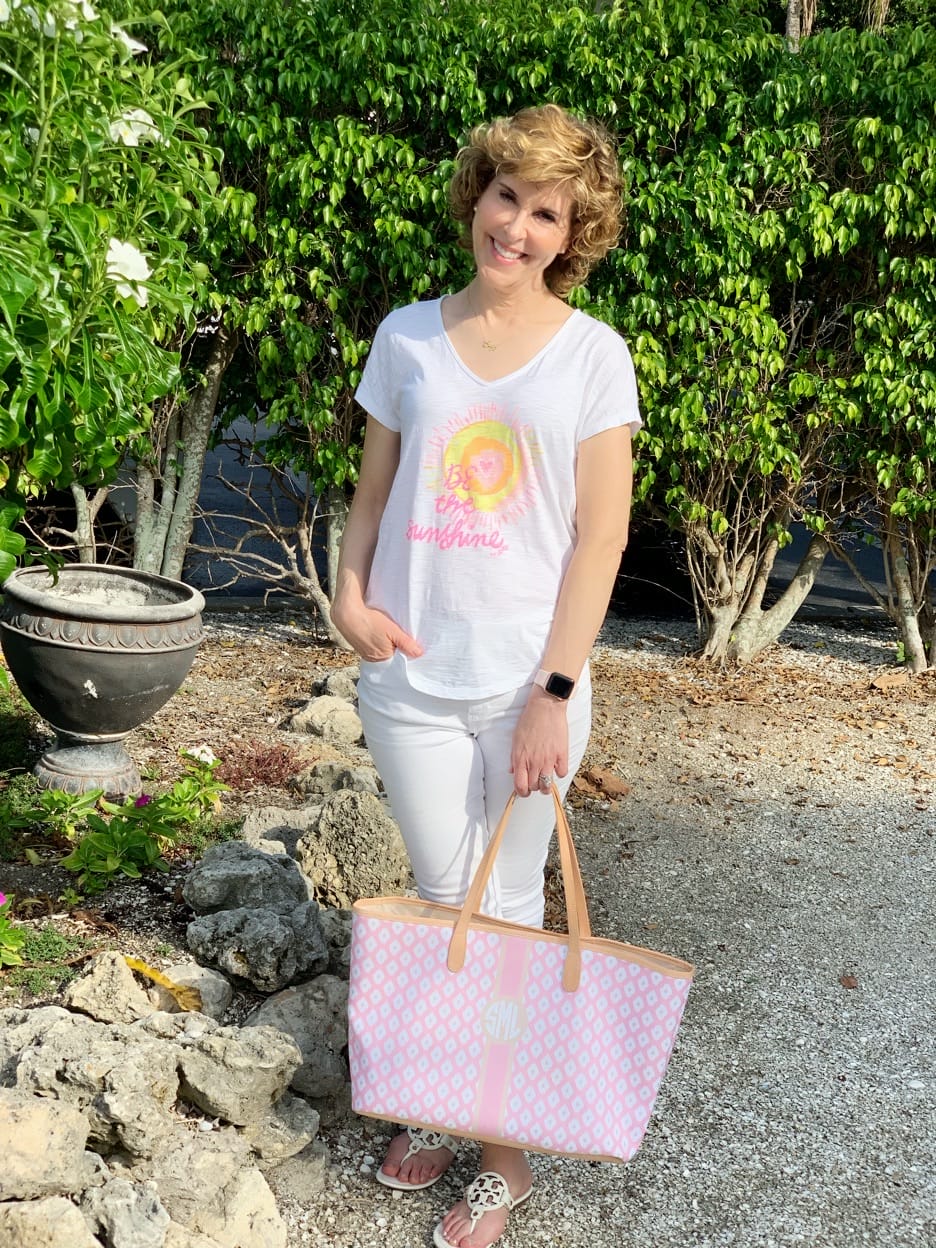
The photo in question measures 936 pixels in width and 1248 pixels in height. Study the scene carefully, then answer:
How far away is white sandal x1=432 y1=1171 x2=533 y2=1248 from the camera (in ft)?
7.88

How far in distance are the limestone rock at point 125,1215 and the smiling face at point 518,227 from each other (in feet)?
5.47

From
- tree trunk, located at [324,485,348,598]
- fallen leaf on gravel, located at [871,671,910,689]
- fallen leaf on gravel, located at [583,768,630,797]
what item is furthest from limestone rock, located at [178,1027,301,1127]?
fallen leaf on gravel, located at [871,671,910,689]

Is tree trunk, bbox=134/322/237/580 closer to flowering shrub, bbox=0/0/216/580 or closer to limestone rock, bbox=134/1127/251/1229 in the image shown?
flowering shrub, bbox=0/0/216/580

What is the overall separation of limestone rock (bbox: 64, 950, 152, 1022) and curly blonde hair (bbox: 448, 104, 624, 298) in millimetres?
1691

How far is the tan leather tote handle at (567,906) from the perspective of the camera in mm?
2094

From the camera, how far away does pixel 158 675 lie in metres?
4.03

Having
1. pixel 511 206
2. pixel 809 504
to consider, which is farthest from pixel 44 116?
pixel 809 504

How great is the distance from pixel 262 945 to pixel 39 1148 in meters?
0.82

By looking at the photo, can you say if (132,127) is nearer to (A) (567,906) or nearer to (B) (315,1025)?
(A) (567,906)

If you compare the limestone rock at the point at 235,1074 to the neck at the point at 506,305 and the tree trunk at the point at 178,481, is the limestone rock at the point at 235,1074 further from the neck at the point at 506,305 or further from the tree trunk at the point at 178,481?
the tree trunk at the point at 178,481

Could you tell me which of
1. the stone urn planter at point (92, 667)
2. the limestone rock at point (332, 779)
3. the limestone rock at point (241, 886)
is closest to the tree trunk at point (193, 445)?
the stone urn planter at point (92, 667)

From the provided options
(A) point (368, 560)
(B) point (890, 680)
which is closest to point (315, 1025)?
(A) point (368, 560)

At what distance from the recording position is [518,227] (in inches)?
84.5

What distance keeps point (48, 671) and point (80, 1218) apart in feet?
6.87
